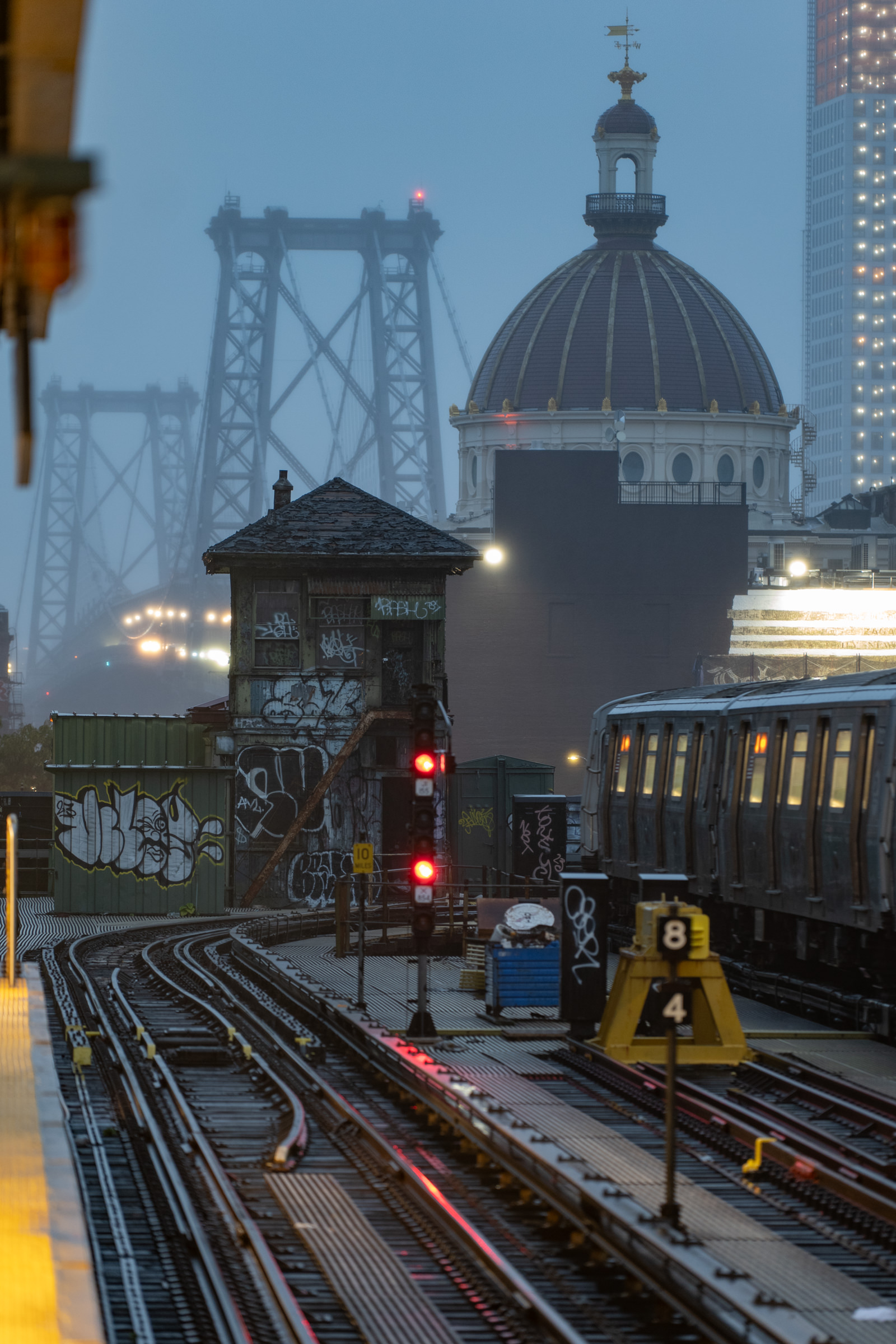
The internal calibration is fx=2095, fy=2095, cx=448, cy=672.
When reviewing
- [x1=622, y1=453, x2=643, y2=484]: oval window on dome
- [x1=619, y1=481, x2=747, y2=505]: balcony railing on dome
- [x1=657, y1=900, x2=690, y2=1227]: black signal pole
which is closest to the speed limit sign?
[x1=657, y1=900, x2=690, y2=1227]: black signal pole

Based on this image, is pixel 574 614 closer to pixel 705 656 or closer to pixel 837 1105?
pixel 705 656

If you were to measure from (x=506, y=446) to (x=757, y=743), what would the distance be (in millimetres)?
121446

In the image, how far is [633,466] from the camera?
14425cm

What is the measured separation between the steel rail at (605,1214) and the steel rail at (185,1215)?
2332mm

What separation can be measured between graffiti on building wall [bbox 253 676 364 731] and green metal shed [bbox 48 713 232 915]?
12.4 ft

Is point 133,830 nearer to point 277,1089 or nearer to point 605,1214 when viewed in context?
point 277,1089

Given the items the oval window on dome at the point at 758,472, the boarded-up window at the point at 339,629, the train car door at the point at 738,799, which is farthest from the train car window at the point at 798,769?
the oval window on dome at the point at 758,472

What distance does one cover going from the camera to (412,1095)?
18.8m

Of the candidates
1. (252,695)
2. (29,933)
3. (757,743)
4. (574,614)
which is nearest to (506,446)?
(574,614)

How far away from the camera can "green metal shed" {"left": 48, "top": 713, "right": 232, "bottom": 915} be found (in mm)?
43500

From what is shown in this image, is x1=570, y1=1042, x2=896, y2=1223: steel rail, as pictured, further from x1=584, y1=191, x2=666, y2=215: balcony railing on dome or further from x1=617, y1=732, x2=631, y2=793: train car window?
x1=584, y1=191, x2=666, y2=215: balcony railing on dome

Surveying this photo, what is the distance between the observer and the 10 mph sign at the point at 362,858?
28.1 m

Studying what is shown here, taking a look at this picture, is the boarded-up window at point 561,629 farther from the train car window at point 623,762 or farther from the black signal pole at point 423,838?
the black signal pole at point 423,838

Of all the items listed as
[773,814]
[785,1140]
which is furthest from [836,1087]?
[773,814]
